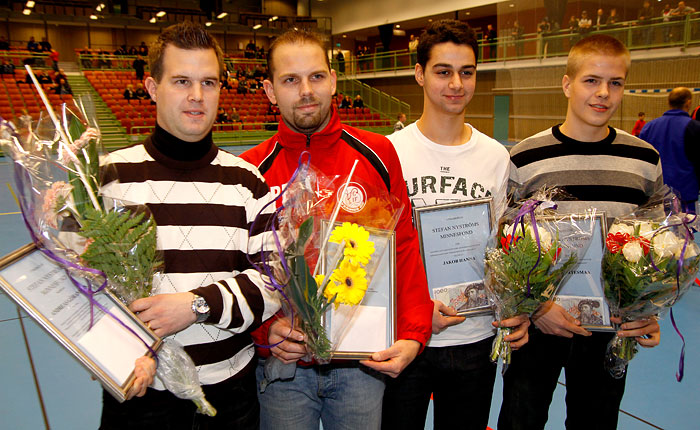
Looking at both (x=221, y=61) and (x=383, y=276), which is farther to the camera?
(x=221, y=61)

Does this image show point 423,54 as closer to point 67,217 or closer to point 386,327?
point 386,327

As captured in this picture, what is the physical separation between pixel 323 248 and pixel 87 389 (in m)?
2.62

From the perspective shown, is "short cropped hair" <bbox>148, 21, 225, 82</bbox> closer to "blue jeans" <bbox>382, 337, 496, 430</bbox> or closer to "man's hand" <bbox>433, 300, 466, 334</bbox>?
"man's hand" <bbox>433, 300, 466, 334</bbox>

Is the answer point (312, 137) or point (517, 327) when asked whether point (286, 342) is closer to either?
point (312, 137)

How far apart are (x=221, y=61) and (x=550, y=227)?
132 centimetres

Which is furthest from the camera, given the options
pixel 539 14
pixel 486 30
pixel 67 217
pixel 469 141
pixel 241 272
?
pixel 486 30

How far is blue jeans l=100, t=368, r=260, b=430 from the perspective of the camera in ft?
4.67

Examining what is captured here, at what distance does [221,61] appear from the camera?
65.3 inches

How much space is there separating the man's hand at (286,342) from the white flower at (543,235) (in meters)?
0.86

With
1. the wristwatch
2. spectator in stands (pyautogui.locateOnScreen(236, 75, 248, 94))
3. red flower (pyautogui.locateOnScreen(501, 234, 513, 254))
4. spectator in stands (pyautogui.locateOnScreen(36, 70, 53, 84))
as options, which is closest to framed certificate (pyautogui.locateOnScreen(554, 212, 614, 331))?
red flower (pyautogui.locateOnScreen(501, 234, 513, 254))

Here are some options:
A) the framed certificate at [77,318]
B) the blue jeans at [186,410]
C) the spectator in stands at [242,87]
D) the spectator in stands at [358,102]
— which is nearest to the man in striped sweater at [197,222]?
the blue jeans at [186,410]

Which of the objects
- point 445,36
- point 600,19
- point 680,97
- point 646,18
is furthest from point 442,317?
point 600,19

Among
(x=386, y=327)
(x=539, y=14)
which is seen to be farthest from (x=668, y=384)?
(x=539, y=14)

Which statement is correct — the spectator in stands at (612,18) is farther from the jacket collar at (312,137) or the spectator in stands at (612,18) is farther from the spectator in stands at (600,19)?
the jacket collar at (312,137)
